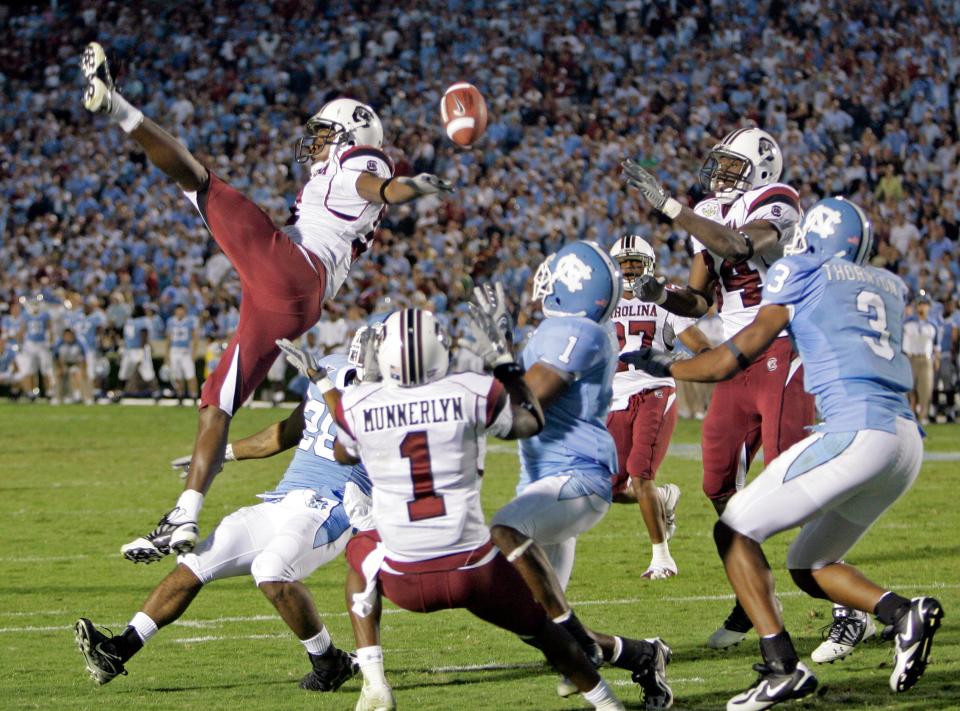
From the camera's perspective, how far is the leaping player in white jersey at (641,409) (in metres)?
8.77

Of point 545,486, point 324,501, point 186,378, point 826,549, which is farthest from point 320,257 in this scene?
point 186,378

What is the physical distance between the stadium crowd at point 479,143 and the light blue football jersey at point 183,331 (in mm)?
499

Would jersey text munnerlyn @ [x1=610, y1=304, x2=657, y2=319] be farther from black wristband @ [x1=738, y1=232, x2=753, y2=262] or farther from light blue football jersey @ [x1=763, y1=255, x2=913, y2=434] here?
light blue football jersey @ [x1=763, y1=255, x2=913, y2=434]

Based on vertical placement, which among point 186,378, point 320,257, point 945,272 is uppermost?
point 320,257

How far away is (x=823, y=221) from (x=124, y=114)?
2924 millimetres

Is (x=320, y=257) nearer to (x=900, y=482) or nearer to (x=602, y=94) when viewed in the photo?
(x=900, y=482)

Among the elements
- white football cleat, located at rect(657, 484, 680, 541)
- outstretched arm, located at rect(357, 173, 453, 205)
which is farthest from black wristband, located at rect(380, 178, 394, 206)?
white football cleat, located at rect(657, 484, 680, 541)

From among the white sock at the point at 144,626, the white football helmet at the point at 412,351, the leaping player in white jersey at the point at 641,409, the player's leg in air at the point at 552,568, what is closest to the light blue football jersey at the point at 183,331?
the leaping player in white jersey at the point at 641,409

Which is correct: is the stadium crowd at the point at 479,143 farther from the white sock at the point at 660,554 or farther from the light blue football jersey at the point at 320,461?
the light blue football jersey at the point at 320,461

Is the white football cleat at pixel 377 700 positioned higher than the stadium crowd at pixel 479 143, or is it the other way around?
the stadium crowd at pixel 479 143

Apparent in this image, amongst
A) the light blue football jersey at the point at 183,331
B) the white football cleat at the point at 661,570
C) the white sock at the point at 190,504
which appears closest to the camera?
the white sock at the point at 190,504

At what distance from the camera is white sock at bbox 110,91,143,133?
6.23m

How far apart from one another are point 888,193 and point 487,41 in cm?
956

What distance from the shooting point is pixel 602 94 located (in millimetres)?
27516
